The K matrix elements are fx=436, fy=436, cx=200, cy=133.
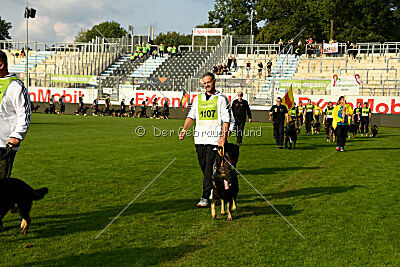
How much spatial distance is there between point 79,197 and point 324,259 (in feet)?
15.1

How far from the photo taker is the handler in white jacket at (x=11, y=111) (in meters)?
5.45

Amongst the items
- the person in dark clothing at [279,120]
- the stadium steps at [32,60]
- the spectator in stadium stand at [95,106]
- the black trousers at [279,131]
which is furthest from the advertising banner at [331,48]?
the stadium steps at [32,60]

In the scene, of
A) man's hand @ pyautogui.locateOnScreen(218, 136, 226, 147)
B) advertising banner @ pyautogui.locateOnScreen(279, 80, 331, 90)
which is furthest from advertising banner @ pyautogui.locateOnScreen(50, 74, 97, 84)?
man's hand @ pyautogui.locateOnScreen(218, 136, 226, 147)

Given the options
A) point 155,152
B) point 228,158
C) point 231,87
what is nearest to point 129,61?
point 231,87

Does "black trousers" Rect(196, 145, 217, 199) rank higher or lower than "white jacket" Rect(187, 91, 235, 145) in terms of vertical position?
lower

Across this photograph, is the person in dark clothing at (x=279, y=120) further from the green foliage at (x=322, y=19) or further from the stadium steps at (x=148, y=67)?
the green foliage at (x=322, y=19)

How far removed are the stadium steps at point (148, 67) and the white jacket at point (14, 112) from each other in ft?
145

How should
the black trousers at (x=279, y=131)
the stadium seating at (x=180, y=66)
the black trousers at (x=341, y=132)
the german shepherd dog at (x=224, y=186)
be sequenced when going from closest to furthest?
the german shepherd dog at (x=224, y=186) < the black trousers at (x=341, y=132) < the black trousers at (x=279, y=131) < the stadium seating at (x=180, y=66)

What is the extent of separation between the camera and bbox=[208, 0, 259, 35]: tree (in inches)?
3068

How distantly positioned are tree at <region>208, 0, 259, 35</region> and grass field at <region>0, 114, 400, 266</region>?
2679 inches

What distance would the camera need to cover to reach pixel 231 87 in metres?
39.1

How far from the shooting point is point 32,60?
2195 inches

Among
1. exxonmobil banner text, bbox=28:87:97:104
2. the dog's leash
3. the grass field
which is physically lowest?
the grass field

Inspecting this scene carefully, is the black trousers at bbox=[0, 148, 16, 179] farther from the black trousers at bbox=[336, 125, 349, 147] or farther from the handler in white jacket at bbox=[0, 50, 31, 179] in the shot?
the black trousers at bbox=[336, 125, 349, 147]
